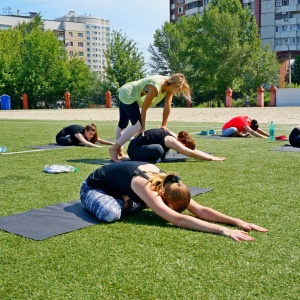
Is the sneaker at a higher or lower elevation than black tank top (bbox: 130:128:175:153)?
lower

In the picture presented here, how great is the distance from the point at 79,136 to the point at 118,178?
6.47 metres

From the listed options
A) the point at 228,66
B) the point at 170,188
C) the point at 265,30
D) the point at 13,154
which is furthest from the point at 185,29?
the point at 170,188

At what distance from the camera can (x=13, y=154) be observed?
31.5 feet

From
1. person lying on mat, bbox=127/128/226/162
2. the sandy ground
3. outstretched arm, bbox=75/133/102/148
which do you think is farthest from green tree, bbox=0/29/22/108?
person lying on mat, bbox=127/128/226/162

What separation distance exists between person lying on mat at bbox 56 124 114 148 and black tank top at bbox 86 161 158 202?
232 inches

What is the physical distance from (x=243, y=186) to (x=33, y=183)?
286 cm

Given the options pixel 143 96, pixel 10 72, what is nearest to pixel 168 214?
pixel 143 96

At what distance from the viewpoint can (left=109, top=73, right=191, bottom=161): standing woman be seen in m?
7.85

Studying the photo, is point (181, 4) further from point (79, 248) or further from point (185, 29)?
point (79, 248)

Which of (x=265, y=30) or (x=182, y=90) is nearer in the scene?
(x=182, y=90)

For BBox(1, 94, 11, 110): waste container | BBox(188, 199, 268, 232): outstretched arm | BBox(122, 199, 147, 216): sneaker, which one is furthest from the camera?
BBox(1, 94, 11, 110): waste container

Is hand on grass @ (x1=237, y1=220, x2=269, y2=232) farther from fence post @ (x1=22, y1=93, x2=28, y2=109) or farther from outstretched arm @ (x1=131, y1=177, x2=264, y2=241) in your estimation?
fence post @ (x1=22, y1=93, x2=28, y2=109)

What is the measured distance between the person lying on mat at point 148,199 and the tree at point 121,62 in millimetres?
55357

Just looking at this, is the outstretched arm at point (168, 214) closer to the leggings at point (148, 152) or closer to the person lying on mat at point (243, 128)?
the leggings at point (148, 152)
